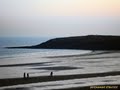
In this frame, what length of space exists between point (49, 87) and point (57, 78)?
730cm

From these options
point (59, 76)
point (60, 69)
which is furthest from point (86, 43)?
point (59, 76)

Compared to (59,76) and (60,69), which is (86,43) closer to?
(60,69)

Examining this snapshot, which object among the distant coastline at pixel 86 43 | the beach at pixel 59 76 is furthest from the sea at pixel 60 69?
the distant coastline at pixel 86 43

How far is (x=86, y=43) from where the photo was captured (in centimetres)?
12594

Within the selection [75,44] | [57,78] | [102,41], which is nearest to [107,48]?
[102,41]

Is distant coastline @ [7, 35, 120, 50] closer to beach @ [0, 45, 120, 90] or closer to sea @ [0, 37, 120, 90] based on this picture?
sea @ [0, 37, 120, 90]

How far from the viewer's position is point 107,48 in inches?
4505

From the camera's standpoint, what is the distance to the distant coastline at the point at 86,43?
11700 centimetres

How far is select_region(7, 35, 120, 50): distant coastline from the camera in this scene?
384 ft

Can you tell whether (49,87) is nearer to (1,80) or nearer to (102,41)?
(1,80)

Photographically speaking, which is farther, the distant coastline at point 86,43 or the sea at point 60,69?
the distant coastline at point 86,43

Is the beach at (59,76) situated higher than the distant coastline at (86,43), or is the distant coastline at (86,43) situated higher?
the beach at (59,76)

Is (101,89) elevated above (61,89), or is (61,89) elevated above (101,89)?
(101,89)

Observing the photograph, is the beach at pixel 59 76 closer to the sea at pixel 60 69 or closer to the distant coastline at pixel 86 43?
the sea at pixel 60 69
